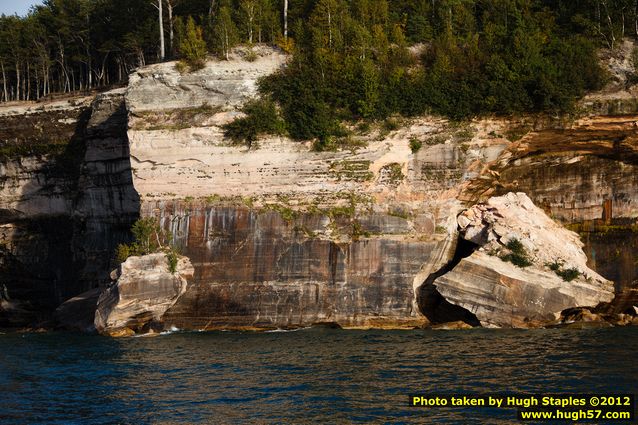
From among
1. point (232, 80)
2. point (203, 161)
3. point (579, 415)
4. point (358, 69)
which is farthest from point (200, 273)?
point (579, 415)

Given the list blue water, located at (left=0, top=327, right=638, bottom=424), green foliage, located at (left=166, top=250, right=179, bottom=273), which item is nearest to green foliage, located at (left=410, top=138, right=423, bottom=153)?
blue water, located at (left=0, top=327, right=638, bottom=424)

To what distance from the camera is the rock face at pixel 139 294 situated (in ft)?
101

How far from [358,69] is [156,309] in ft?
49.0

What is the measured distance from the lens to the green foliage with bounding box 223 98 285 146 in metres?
33.9

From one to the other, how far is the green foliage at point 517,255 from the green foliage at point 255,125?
38.6ft

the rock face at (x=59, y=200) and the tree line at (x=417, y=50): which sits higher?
the tree line at (x=417, y=50)

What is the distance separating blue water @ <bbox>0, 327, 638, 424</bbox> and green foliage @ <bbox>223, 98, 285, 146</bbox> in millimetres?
9909

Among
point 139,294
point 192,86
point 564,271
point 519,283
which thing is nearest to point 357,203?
point 519,283

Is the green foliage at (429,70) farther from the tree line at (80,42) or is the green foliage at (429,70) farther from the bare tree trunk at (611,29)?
the tree line at (80,42)

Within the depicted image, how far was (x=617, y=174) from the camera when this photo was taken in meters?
33.8

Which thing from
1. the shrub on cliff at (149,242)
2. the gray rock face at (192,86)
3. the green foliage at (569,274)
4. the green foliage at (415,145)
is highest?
the gray rock face at (192,86)

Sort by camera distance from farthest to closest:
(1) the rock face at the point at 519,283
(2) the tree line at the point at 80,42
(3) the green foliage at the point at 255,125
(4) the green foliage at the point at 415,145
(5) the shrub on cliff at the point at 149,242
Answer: (2) the tree line at the point at 80,42 < (3) the green foliage at the point at 255,125 < (4) the green foliage at the point at 415,145 < (5) the shrub on cliff at the point at 149,242 < (1) the rock face at the point at 519,283

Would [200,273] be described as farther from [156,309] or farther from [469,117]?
[469,117]

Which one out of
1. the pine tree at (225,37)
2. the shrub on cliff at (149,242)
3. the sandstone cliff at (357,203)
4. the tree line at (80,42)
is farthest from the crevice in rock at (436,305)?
the tree line at (80,42)
